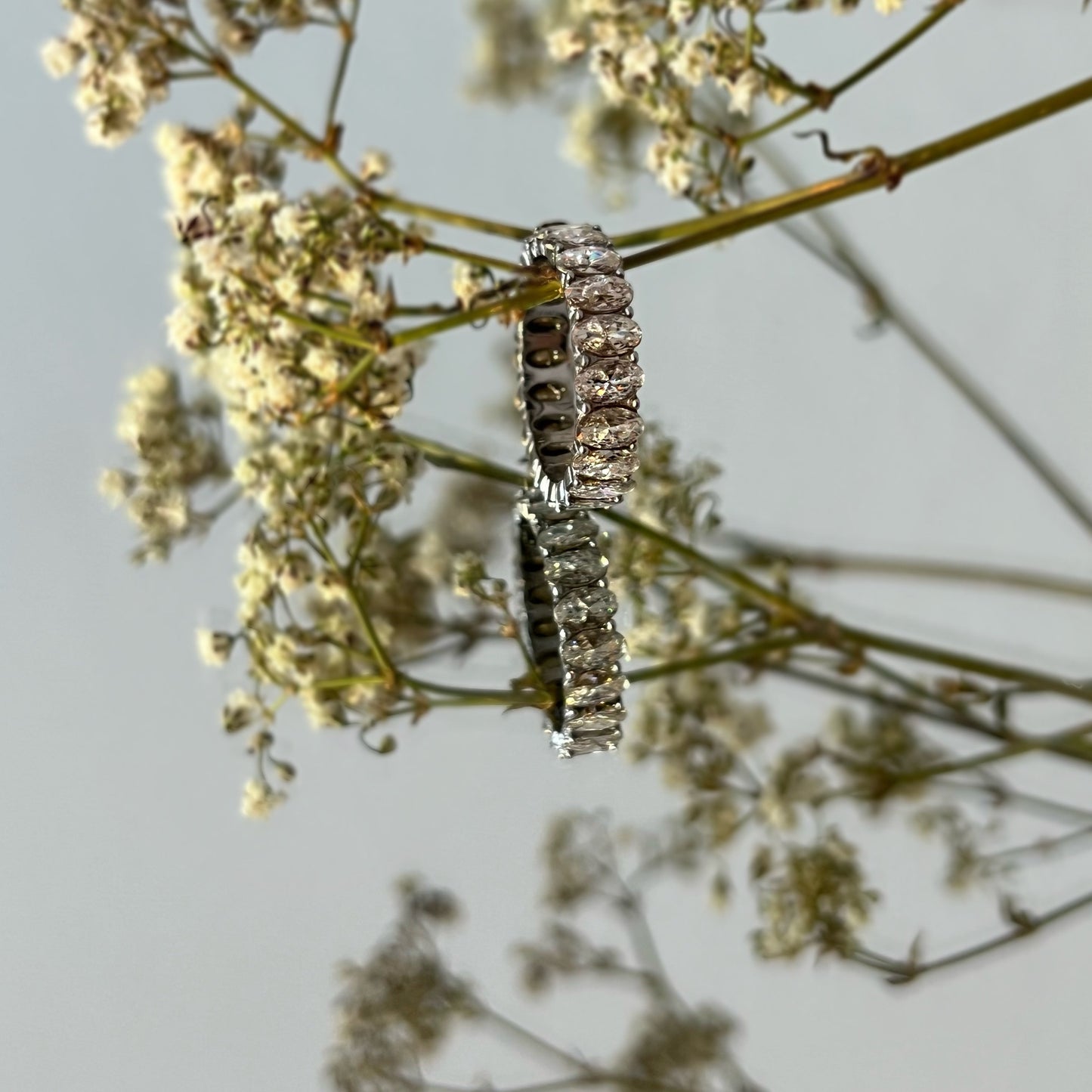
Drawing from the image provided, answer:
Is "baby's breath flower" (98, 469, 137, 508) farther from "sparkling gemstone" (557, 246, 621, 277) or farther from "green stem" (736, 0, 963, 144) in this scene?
"green stem" (736, 0, 963, 144)

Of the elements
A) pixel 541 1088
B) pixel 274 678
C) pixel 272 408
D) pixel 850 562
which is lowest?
pixel 541 1088

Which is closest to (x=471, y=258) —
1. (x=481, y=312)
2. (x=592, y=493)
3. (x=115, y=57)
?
(x=481, y=312)

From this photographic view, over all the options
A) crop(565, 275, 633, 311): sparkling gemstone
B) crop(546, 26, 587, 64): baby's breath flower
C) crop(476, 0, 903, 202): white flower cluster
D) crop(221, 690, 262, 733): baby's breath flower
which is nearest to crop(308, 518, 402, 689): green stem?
crop(221, 690, 262, 733): baby's breath flower

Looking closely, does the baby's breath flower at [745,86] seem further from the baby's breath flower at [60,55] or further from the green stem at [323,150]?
the baby's breath flower at [60,55]

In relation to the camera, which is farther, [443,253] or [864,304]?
[864,304]

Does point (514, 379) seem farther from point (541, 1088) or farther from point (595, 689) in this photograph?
point (541, 1088)

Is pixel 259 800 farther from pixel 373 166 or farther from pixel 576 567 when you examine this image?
pixel 373 166

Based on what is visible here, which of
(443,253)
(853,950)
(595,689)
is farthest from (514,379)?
(853,950)
